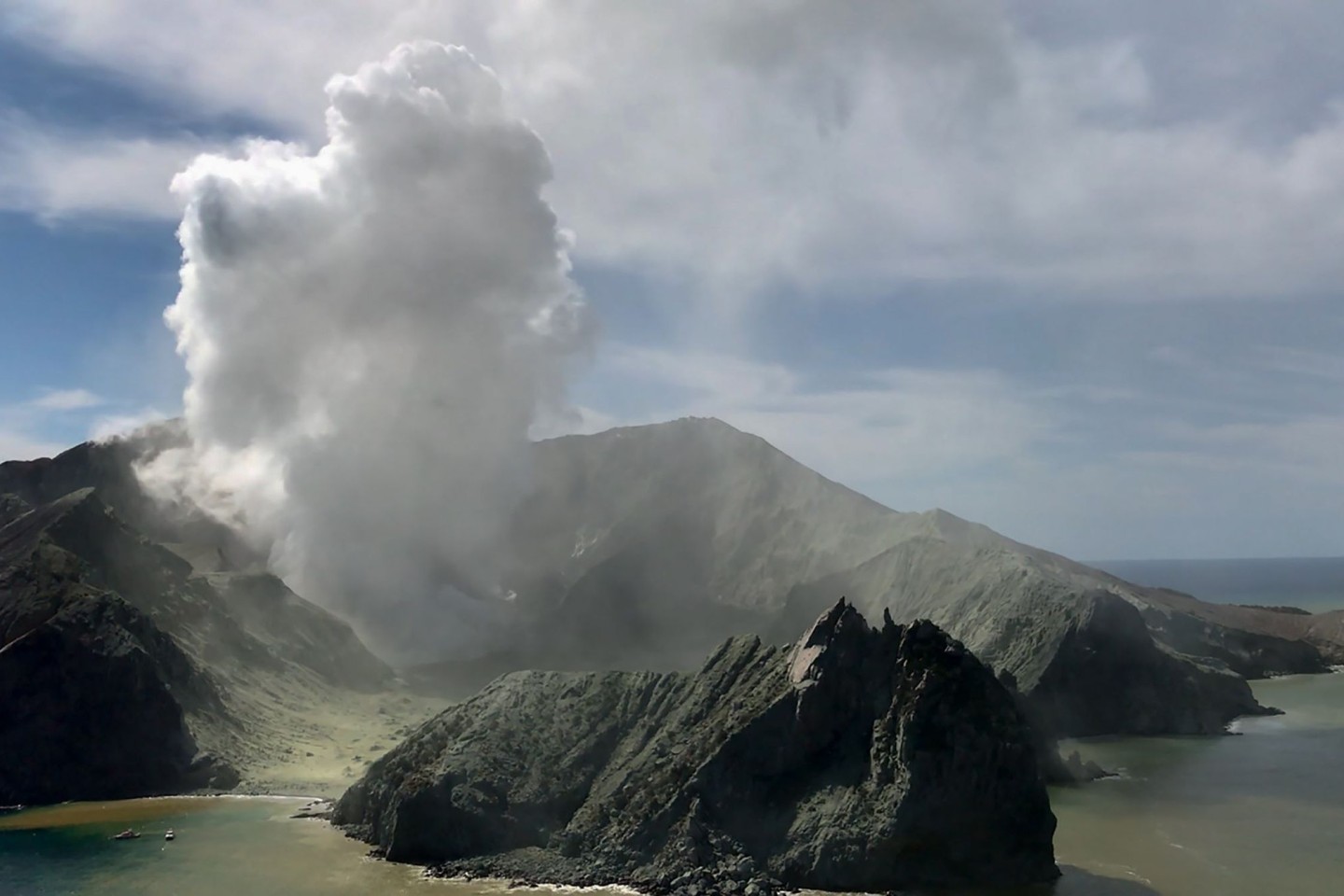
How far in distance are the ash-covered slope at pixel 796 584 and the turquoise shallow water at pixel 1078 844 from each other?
1710 cm

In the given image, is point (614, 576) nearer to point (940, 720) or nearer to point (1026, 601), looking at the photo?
point (1026, 601)

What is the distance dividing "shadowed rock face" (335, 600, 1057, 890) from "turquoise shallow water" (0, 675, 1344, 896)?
386 centimetres

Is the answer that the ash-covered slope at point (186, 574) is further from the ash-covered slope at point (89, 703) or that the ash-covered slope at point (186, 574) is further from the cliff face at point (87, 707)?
the cliff face at point (87, 707)

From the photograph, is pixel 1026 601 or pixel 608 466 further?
pixel 608 466

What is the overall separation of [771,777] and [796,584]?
259ft

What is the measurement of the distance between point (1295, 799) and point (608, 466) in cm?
10620

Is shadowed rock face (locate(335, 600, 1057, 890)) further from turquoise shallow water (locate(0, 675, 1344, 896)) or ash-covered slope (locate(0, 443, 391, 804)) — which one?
ash-covered slope (locate(0, 443, 391, 804))

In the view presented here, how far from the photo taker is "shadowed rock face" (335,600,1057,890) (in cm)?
5088

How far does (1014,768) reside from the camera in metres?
52.2

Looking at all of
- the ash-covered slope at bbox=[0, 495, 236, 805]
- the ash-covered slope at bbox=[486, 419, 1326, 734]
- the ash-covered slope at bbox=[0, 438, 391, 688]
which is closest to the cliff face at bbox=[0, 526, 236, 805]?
the ash-covered slope at bbox=[0, 495, 236, 805]

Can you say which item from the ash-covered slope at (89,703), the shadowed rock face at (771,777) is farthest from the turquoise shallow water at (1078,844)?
the ash-covered slope at (89,703)

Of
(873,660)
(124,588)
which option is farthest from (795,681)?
(124,588)

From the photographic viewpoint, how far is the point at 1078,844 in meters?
59.2

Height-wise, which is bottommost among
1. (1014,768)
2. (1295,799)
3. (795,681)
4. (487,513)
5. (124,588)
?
(1295,799)
